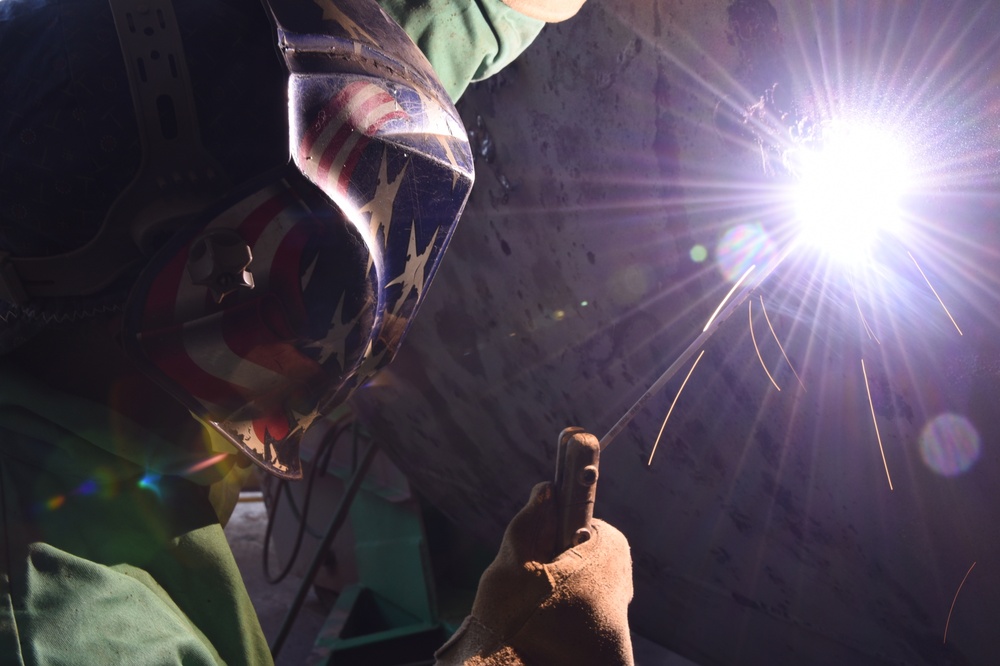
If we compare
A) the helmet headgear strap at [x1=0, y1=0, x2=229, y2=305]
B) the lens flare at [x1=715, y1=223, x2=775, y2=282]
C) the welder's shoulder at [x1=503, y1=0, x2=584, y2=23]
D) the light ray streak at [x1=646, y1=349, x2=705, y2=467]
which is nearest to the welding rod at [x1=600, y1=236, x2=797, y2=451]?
the lens flare at [x1=715, y1=223, x2=775, y2=282]

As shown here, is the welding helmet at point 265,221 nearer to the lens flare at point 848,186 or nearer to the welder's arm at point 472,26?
the welder's arm at point 472,26

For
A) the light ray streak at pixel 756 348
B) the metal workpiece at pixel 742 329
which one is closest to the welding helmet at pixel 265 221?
the metal workpiece at pixel 742 329

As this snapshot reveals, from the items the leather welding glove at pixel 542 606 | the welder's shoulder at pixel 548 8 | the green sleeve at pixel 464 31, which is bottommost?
the leather welding glove at pixel 542 606

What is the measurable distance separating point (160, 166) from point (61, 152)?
0.40 ft

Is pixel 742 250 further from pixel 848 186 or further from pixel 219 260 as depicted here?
pixel 219 260

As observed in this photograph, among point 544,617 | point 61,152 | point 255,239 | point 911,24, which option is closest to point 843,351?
point 911,24

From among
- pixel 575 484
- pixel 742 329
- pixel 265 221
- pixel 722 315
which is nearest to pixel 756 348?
pixel 742 329

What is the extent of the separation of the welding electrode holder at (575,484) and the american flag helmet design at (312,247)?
36 cm

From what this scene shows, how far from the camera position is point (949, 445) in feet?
3.65

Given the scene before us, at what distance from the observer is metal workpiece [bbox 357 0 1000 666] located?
1.05m

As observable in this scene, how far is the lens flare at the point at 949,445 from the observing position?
108cm

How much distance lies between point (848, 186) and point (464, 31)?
681 mm

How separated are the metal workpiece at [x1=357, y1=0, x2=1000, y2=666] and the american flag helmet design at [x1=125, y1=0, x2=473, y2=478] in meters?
0.33

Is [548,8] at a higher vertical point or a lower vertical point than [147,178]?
higher
